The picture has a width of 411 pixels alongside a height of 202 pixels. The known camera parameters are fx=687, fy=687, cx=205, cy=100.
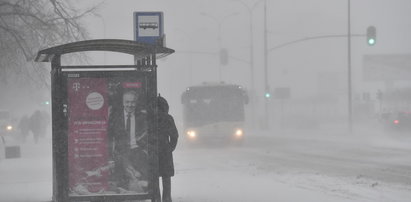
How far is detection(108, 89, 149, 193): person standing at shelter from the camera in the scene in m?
10.1

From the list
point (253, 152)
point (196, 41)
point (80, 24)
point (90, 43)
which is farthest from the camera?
point (196, 41)

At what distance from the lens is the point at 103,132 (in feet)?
33.2

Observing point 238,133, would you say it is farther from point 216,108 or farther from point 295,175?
point 295,175

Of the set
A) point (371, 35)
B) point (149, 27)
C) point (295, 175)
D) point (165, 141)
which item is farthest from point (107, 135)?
point (371, 35)

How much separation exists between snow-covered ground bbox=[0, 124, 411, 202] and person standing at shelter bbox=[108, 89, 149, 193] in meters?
1.80

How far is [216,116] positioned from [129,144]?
63.6 ft

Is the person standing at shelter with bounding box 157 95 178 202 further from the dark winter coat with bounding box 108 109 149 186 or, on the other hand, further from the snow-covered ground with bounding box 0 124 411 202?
the snow-covered ground with bounding box 0 124 411 202

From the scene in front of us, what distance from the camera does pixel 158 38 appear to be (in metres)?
11.7

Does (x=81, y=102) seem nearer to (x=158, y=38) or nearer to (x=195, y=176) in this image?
(x=158, y=38)

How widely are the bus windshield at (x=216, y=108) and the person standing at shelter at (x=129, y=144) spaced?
63.2ft

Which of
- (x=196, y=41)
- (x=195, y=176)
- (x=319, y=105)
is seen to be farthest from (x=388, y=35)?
(x=195, y=176)

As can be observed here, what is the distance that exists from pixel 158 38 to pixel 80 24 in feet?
32.0

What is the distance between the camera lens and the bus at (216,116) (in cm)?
2939

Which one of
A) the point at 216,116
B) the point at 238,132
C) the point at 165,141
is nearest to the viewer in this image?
the point at 165,141
